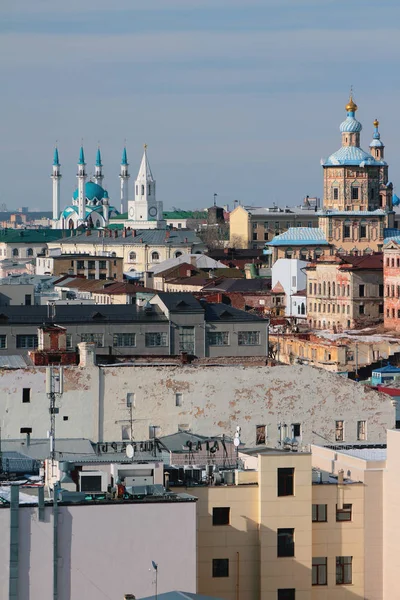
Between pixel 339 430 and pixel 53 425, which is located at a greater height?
pixel 53 425

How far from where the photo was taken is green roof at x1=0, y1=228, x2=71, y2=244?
184500mm

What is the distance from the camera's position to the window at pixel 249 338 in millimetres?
58125

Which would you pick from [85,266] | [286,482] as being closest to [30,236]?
[85,266]

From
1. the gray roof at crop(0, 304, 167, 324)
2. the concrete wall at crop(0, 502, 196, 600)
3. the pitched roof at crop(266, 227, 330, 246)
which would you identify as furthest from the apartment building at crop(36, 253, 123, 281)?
the concrete wall at crop(0, 502, 196, 600)

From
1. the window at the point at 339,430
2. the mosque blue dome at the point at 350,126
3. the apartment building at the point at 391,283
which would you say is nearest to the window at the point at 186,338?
the window at the point at 339,430

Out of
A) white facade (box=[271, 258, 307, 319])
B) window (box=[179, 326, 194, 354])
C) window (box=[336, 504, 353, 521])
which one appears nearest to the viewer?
window (box=[336, 504, 353, 521])

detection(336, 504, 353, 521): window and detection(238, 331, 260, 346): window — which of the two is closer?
detection(336, 504, 353, 521): window

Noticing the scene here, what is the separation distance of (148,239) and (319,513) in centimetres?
13894

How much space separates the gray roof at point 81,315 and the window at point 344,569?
2795cm

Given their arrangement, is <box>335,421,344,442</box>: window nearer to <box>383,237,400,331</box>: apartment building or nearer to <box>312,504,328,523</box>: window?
<box>312,504,328,523</box>: window

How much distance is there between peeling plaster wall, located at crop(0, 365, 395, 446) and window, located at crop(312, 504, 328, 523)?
34.5 ft

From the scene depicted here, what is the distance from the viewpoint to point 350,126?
13925 cm

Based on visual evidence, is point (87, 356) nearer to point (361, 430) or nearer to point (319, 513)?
point (361, 430)

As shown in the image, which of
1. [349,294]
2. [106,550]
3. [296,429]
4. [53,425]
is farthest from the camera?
[349,294]
